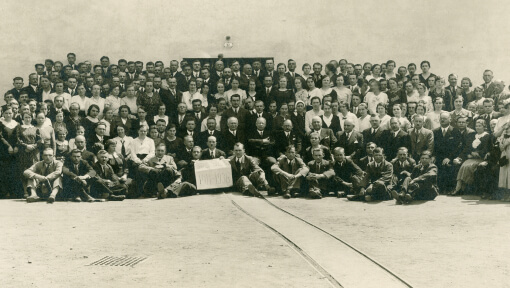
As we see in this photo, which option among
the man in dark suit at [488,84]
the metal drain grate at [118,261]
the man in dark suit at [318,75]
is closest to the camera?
the metal drain grate at [118,261]

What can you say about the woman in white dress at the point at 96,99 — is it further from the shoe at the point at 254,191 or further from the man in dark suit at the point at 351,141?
the man in dark suit at the point at 351,141

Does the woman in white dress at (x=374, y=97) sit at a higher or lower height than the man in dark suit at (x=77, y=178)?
higher

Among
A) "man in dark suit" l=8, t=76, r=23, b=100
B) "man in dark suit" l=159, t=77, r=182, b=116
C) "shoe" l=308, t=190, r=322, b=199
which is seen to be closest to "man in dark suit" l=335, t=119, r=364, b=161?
"shoe" l=308, t=190, r=322, b=199

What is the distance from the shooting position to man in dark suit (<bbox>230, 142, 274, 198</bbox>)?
8.61 metres

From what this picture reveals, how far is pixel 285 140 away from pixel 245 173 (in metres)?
0.90

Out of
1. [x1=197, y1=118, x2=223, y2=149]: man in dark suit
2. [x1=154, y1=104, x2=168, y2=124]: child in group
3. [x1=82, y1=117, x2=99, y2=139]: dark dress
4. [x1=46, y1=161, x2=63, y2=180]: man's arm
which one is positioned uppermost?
[x1=154, y1=104, x2=168, y2=124]: child in group

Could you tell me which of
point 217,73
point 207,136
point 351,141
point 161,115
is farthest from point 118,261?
point 217,73

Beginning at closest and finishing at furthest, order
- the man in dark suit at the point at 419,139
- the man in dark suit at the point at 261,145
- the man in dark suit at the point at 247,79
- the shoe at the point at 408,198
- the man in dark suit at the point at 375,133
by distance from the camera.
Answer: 1. the shoe at the point at 408,198
2. the man in dark suit at the point at 419,139
3. the man in dark suit at the point at 375,133
4. the man in dark suit at the point at 261,145
5. the man in dark suit at the point at 247,79

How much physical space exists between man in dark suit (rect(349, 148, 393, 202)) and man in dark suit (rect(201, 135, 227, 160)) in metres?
2.36

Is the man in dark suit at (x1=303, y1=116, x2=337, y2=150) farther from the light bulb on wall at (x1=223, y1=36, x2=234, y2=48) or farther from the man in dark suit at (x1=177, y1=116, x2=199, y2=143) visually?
the light bulb on wall at (x1=223, y1=36, x2=234, y2=48)

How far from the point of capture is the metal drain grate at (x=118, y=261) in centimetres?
433

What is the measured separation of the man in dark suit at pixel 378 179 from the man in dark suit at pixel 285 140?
1.43 metres

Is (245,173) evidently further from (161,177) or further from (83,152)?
(83,152)

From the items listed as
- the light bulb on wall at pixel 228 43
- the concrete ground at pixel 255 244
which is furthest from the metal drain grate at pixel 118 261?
the light bulb on wall at pixel 228 43
